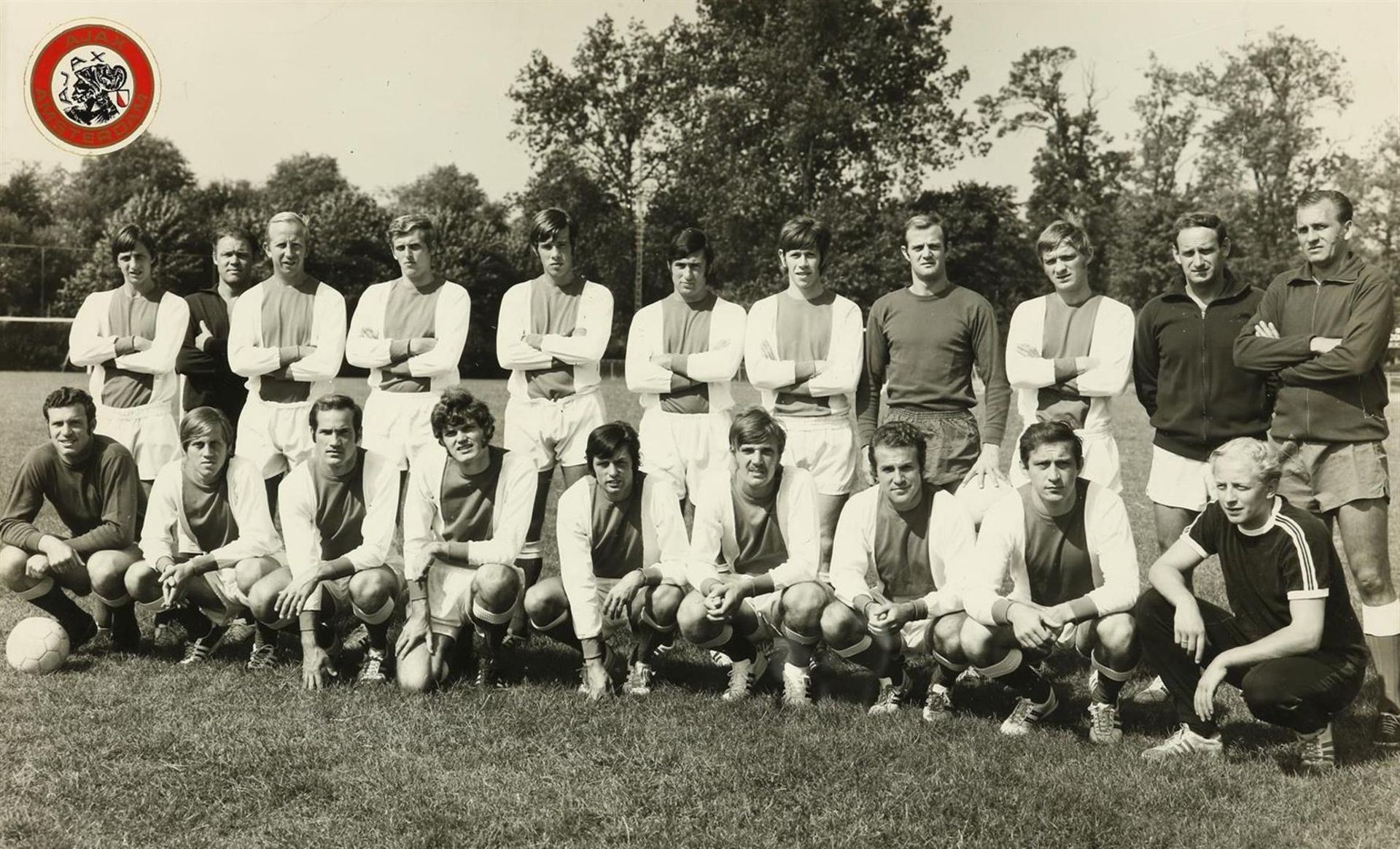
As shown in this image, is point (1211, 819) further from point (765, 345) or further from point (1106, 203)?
point (1106, 203)

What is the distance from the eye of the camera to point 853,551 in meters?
4.82

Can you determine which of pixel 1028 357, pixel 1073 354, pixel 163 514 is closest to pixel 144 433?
pixel 163 514

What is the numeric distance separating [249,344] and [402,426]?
1.04 meters

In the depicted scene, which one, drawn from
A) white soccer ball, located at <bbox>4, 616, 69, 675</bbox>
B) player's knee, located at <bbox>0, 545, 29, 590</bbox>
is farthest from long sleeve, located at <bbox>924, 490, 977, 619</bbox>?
player's knee, located at <bbox>0, 545, 29, 590</bbox>

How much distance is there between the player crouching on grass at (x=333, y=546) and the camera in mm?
5098

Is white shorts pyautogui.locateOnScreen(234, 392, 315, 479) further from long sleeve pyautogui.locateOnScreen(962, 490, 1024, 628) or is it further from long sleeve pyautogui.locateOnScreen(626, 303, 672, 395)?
long sleeve pyautogui.locateOnScreen(962, 490, 1024, 628)

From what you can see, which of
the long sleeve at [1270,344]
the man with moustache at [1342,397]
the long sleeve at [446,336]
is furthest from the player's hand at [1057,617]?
the long sleeve at [446,336]

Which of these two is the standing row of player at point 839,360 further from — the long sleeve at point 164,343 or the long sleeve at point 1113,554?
the long sleeve at point 1113,554

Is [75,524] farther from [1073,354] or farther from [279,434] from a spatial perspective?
[1073,354]

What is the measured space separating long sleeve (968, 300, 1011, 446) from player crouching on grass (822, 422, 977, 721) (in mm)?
482

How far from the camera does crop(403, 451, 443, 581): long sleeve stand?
517 centimetres

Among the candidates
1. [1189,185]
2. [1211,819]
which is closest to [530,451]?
[1211,819]

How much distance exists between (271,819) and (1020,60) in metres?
40.8

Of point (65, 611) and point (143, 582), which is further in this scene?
point (65, 611)
